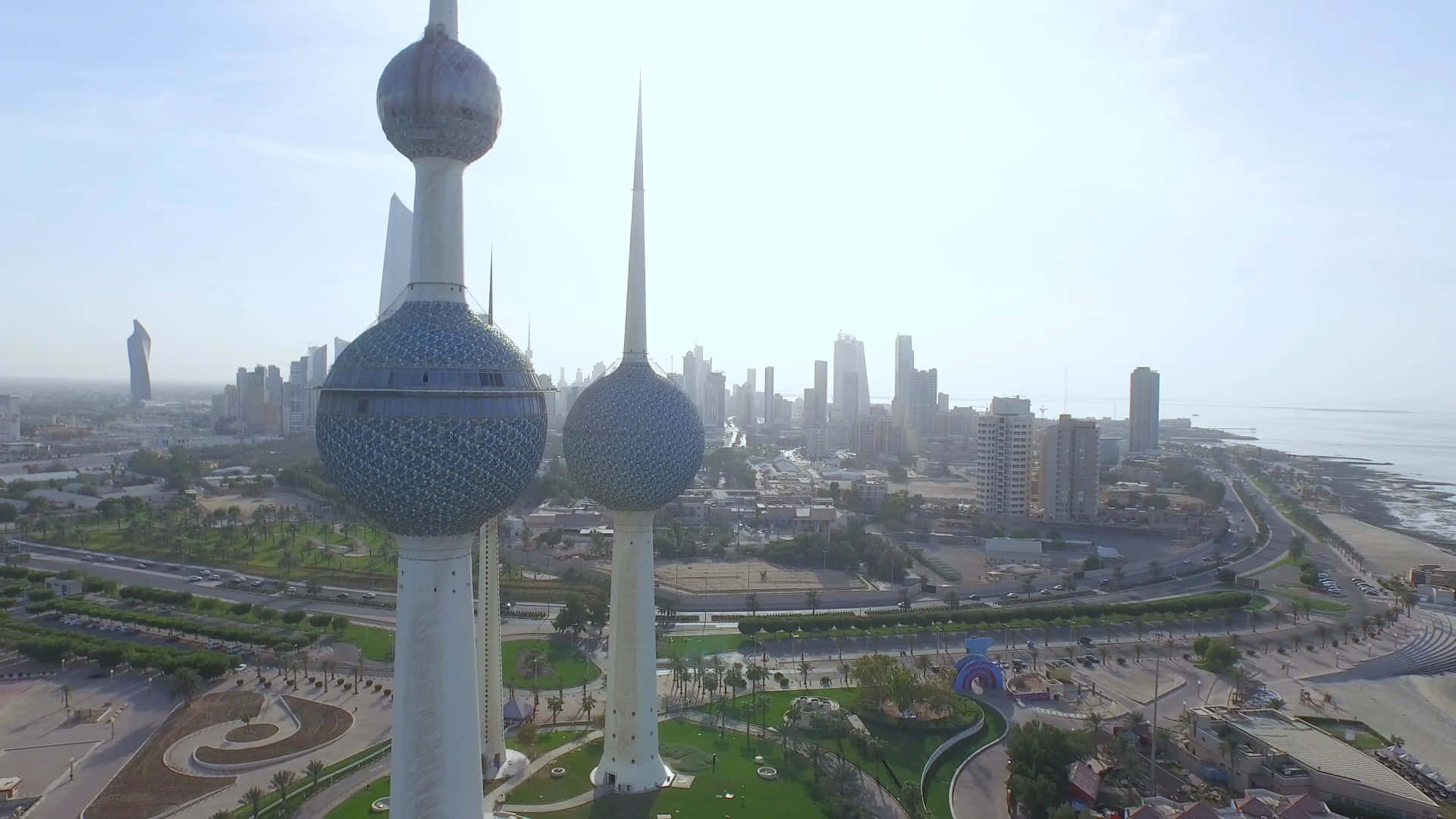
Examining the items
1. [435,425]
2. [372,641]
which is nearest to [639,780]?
[435,425]

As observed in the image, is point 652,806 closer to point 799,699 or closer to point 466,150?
point 799,699

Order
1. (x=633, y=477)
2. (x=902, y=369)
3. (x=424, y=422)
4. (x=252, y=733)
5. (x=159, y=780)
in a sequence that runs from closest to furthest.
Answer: (x=424, y=422), (x=633, y=477), (x=159, y=780), (x=252, y=733), (x=902, y=369)

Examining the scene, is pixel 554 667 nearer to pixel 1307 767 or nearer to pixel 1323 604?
pixel 1307 767

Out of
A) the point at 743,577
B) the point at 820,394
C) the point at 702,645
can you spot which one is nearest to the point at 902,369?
the point at 820,394

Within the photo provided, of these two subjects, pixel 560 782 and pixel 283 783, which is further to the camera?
pixel 560 782

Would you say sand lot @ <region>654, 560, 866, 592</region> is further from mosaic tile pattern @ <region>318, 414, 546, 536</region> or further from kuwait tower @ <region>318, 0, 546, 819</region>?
mosaic tile pattern @ <region>318, 414, 546, 536</region>

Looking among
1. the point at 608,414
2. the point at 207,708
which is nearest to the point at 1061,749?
the point at 608,414

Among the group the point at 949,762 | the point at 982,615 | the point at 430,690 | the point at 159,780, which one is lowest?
the point at 949,762

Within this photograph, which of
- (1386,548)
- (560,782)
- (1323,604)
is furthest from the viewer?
(1386,548)

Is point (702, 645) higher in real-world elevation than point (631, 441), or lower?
lower
